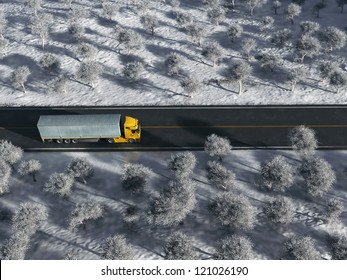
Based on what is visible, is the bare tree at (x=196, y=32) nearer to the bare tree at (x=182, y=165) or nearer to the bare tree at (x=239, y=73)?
the bare tree at (x=239, y=73)

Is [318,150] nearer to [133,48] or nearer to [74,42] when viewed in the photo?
[133,48]

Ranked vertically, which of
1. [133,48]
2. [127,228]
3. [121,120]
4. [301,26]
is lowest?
[127,228]

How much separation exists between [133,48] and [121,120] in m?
16.2

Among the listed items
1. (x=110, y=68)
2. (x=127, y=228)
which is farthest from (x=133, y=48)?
(x=127, y=228)

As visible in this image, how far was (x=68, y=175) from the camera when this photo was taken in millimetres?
32188

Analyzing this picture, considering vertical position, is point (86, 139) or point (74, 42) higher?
point (74, 42)

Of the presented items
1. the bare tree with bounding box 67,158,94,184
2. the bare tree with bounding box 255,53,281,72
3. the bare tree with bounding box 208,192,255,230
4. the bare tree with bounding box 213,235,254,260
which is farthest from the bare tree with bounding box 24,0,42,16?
the bare tree with bounding box 213,235,254,260

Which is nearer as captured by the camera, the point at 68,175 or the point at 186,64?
the point at 68,175

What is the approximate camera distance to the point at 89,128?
35.2 m

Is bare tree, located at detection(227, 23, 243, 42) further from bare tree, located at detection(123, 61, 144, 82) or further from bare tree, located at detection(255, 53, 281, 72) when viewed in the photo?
bare tree, located at detection(123, 61, 144, 82)

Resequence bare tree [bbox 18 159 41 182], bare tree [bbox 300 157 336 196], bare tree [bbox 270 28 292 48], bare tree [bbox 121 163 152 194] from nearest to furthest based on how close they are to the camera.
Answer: bare tree [bbox 300 157 336 196]
bare tree [bbox 121 163 152 194]
bare tree [bbox 18 159 41 182]
bare tree [bbox 270 28 292 48]

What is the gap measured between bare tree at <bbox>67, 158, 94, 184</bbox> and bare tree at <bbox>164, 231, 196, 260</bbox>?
11.0 metres

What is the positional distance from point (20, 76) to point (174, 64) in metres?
20.8

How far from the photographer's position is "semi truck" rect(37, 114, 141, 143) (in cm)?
3512
